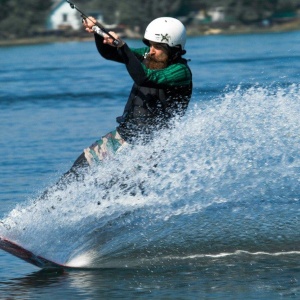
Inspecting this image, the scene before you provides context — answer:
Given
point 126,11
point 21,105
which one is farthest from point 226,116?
point 126,11

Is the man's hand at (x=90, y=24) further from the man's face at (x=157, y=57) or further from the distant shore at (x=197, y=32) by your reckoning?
the distant shore at (x=197, y=32)

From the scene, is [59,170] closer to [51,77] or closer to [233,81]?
[233,81]

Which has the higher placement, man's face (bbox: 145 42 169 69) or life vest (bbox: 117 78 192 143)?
man's face (bbox: 145 42 169 69)

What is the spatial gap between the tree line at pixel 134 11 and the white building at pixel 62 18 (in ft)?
3.90

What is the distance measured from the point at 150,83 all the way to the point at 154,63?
323 mm

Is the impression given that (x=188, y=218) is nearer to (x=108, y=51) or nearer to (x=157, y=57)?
(x=157, y=57)

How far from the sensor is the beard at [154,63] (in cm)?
754

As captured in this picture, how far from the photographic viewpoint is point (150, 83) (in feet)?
23.9

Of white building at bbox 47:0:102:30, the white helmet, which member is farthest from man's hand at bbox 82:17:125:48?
white building at bbox 47:0:102:30

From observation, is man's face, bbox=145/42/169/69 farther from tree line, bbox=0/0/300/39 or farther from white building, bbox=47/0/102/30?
white building, bbox=47/0/102/30

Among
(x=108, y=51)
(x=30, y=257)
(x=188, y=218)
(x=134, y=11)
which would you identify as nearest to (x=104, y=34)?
(x=108, y=51)

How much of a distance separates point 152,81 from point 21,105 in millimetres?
13931

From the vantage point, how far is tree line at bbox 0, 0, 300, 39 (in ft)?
216

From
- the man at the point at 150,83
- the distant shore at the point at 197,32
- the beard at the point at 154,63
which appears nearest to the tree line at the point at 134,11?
the distant shore at the point at 197,32
